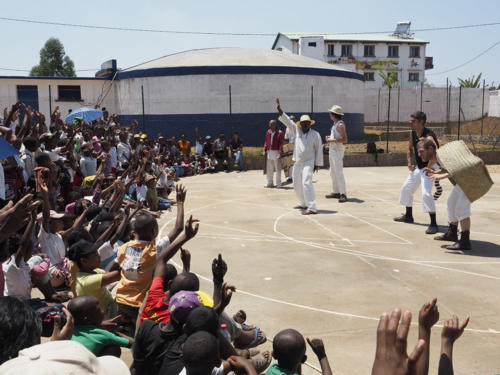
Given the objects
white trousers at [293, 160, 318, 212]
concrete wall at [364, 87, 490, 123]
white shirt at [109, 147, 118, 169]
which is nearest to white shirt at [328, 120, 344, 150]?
white trousers at [293, 160, 318, 212]

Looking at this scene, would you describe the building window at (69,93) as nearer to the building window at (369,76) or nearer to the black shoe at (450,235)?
the black shoe at (450,235)

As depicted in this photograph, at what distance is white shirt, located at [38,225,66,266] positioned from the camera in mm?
5164

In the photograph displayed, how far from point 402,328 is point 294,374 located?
3.59 feet

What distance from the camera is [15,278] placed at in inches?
166

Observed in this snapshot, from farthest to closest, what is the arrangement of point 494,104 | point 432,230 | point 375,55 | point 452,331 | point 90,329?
point 375,55 < point 494,104 < point 432,230 < point 90,329 < point 452,331

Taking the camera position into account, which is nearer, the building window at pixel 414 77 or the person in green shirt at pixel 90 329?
the person in green shirt at pixel 90 329

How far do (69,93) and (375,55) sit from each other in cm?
4121

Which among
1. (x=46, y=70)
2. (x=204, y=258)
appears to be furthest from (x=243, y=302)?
(x=46, y=70)

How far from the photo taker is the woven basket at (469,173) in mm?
7023

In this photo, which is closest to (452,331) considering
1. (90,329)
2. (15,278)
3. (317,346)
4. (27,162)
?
(317,346)

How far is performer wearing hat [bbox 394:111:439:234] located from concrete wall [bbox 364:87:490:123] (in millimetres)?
29546

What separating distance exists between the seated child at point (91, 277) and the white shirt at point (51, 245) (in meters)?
0.95

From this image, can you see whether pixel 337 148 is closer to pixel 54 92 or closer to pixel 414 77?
pixel 54 92

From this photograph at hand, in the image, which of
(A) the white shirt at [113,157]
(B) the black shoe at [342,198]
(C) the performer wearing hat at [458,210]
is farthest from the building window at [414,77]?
(C) the performer wearing hat at [458,210]
